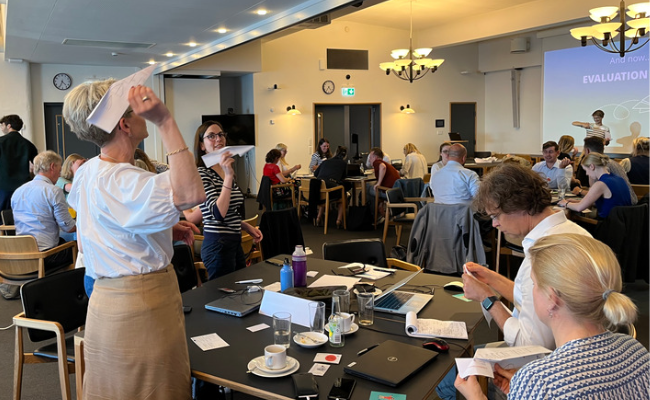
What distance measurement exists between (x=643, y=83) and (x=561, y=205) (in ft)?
23.8

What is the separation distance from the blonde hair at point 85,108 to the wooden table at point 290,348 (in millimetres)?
853

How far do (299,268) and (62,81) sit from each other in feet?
31.2

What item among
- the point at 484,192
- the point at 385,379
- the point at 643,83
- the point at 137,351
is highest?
the point at 643,83

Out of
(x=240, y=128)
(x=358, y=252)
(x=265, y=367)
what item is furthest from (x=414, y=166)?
(x=265, y=367)

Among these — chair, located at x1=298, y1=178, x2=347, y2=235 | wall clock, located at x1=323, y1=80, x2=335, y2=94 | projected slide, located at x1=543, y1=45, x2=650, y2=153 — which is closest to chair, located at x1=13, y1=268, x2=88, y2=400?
chair, located at x1=298, y1=178, x2=347, y2=235

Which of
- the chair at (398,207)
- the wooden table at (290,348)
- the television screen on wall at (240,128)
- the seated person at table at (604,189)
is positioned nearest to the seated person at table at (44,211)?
the wooden table at (290,348)

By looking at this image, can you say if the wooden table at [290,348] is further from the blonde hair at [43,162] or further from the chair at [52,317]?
the blonde hair at [43,162]

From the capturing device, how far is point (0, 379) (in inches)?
135

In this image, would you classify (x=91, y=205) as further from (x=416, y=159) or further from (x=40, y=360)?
(x=416, y=159)

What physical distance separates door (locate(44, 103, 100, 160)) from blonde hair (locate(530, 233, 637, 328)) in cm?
1041

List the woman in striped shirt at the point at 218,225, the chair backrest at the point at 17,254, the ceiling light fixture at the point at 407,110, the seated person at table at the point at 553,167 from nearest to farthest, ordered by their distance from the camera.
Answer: the woman in striped shirt at the point at 218,225 → the chair backrest at the point at 17,254 → the seated person at table at the point at 553,167 → the ceiling light fixture at the point at 407,110

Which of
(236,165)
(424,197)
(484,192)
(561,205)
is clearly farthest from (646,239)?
(236,165)

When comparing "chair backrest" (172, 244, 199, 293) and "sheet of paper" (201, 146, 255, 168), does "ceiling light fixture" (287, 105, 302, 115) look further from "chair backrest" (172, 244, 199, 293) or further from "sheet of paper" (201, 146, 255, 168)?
"sheet of paper" (201, 146, 255, 168)

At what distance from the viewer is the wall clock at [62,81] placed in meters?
10.2
